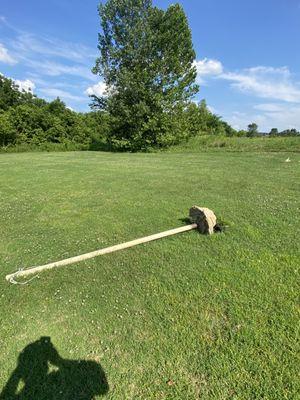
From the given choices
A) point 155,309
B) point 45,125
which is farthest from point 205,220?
point 45,125

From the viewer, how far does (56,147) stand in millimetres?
32969

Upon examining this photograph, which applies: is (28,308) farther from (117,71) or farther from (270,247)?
(117,71)

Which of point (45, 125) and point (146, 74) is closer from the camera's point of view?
point (146, 74)

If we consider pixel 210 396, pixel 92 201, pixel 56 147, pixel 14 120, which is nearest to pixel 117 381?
pixel 210 396

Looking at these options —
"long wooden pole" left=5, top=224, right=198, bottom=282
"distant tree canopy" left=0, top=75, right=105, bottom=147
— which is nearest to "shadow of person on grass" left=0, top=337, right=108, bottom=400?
"long wooden pole" left=5, top=224, right=198, bottom=282

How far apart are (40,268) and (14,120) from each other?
33.2m

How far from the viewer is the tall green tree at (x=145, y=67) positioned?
2403cm

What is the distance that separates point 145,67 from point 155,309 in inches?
987

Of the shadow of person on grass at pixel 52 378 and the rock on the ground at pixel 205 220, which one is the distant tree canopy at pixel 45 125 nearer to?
the rock on the ground at pixel 205 220

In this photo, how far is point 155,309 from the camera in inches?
124

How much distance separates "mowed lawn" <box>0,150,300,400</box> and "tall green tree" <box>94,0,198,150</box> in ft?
65.8

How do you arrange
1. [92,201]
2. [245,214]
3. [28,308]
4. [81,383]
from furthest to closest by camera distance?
[92,201] < [245,214] < [28,308] < [81,383]

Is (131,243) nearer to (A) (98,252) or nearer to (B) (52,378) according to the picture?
(A) (98,252)

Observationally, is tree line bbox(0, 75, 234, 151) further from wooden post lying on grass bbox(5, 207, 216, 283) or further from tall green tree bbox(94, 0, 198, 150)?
wooden post lying on grass bbox(5, 207, 216, 283)
